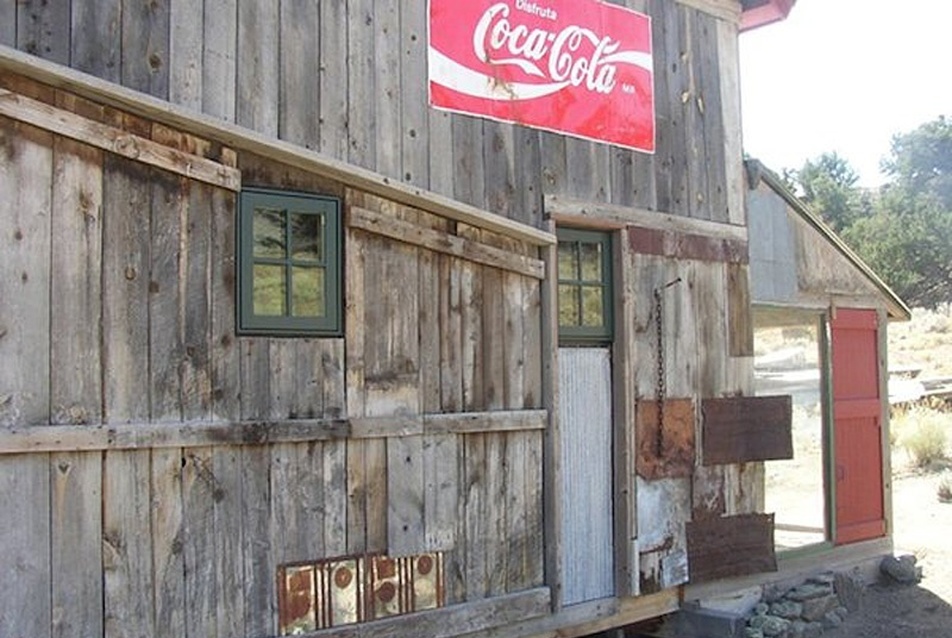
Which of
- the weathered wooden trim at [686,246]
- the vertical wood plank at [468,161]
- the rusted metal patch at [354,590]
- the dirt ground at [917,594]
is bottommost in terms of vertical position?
the dirt ground at [917,594]

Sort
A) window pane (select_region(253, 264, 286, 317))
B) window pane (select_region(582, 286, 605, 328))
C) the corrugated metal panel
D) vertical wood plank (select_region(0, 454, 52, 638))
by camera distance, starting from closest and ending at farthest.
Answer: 1. vertical wood plank (select_region(0, 454, 52, 638))
2. window pane (select_region(253, 264, 286, 317))
3. the corrugated metal panel
4. window pane (select_region(582, 286, 605, 328))

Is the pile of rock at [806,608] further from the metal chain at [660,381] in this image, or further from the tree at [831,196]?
the tree at [831,196]

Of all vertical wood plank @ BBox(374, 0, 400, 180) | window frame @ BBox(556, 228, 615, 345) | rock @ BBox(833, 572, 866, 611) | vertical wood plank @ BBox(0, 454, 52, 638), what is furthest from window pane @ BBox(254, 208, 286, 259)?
rock @ BBox(833, 572, 866, 611)

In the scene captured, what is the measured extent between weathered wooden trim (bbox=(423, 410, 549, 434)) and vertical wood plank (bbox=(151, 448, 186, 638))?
4.69ft

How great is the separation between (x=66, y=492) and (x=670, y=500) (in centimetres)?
419

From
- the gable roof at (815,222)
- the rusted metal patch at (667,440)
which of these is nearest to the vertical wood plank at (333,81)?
the rusted metal patch at (667,440)

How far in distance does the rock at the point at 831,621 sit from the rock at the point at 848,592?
0.34 meters

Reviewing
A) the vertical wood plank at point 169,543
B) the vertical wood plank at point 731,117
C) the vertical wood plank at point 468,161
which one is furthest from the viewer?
the vertical wood plank at point 731,117

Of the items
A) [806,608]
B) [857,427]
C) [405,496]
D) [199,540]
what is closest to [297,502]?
[199,540]

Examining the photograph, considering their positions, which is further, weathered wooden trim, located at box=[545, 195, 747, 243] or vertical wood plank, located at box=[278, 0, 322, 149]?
weathered wooden trim, located at box=[545, 195, 747, 243]

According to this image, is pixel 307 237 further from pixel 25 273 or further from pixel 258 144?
pixel 25 273

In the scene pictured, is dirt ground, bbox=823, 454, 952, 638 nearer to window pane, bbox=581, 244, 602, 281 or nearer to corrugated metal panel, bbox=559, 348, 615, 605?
corrugated metal panel, bbox=559, 348, 615, 605

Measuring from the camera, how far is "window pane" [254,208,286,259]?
486 centimetres

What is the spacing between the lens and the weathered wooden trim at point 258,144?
4.11 metres
